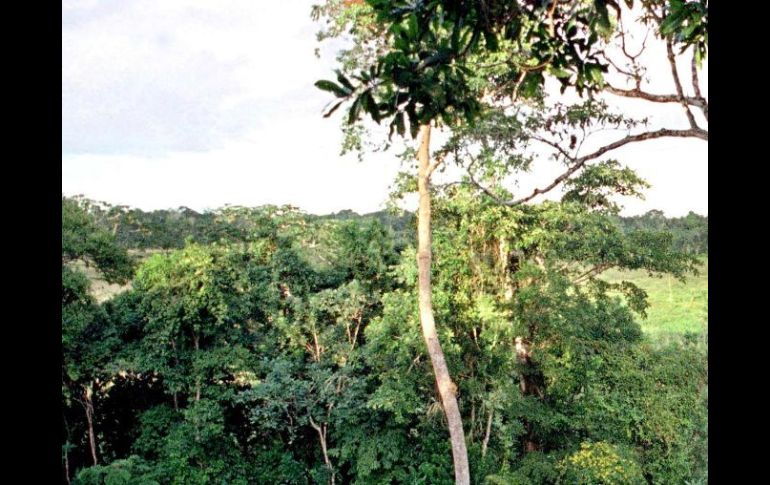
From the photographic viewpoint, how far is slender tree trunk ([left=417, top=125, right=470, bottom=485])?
5548 millimetres

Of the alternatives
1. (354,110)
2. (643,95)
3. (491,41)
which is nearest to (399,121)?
(354,110)

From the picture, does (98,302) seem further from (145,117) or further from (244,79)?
(244,79)

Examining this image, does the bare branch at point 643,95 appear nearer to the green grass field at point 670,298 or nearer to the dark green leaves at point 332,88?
the dark green leaves at point 332,88

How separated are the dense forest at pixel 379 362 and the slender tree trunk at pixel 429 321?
891 millimetres

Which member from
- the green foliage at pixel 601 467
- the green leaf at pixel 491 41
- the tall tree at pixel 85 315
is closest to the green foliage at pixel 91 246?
the tall tree at pixel 85 315

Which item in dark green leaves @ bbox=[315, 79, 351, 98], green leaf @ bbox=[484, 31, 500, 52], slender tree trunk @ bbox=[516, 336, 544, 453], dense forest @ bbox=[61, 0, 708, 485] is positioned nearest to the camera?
dark green leaves @ bbox=[315, 79, 351, 98]

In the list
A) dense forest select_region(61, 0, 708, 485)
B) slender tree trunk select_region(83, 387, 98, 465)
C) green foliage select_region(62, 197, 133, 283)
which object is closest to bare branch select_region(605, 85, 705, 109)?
dense forest select_region(61, 0, 708, 485)

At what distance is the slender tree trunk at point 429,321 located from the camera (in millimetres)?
5548

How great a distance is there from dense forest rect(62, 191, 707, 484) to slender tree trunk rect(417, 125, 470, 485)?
89 centimetres

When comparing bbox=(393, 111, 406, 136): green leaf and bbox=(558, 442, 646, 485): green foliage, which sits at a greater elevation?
bbox=(393, 111, 406, 136): green leaf

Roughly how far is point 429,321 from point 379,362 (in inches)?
64.9

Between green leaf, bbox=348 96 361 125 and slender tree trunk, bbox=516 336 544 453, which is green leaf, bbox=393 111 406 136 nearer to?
green leaf, bbox=348 96 361 125

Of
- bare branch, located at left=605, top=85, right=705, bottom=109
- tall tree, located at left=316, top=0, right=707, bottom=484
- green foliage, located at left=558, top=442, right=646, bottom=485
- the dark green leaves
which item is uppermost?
bare branch, located at left=605, top=85, right=705, bottom=109
